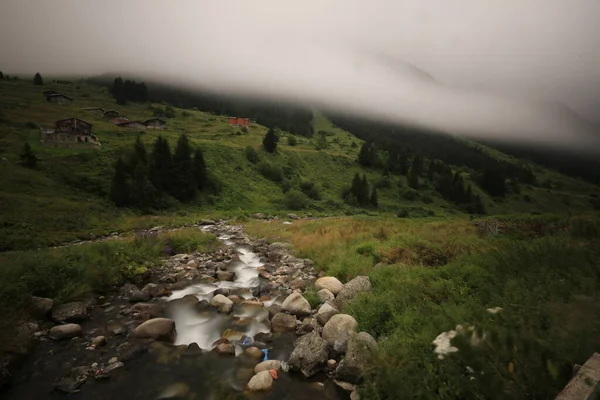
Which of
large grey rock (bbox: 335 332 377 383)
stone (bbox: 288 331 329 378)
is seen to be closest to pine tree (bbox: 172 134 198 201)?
stone (bbox: 288 331 329 378)

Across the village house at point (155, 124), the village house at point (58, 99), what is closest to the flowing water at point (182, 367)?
the village house at point (155, 124)

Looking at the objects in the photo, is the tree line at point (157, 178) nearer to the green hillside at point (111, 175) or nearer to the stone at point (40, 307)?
the green hillside at point (111, 175)

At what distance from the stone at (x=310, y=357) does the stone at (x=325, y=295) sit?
2.57 metres

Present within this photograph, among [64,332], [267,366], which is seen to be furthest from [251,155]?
[267,366]

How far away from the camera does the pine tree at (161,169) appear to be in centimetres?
3922

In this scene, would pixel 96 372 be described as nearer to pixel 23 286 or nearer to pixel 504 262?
pixel 23 286

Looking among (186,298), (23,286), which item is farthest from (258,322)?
(23,286)

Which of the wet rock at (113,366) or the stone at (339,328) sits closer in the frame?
the wet rock at (113,366)

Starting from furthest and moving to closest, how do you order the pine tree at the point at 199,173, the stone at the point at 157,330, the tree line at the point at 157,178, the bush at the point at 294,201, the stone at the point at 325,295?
the bush at the point at 294,201, the pine tree at the point at 199,173, the tree line at the point at 157,178, the stone at the point at 325,295, the stone at the point at 157,330

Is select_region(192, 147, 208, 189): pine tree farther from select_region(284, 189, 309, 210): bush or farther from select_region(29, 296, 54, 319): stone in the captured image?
select_region(29, 296, 54, 319): stone

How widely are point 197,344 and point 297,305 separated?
3281mm

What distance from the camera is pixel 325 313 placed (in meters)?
9.07

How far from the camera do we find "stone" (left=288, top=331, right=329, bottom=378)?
23.2 ft

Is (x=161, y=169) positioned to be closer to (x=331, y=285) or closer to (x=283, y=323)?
(x=331, y=285)
